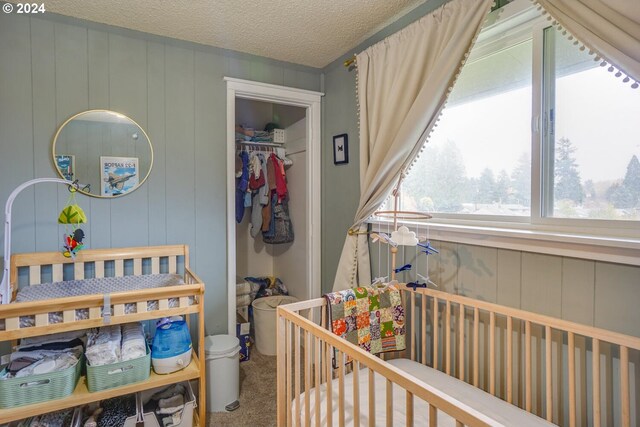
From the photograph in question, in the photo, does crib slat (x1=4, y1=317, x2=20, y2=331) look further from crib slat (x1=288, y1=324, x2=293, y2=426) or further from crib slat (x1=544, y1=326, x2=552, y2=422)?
crib slat (x1=544, y1=326, x2=552, y2=422)

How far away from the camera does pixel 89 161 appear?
2.11 m

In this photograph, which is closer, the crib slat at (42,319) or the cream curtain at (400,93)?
the crib slat at (42,319)

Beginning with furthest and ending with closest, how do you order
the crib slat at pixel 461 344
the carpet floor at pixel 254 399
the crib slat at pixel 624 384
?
the carpet floor at pixel 254 399
the crib slat at pixel 461 344
the crib slat at pixel 624 384

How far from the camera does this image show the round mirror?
6.72 feet

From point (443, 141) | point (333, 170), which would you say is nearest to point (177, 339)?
point (333, 170)

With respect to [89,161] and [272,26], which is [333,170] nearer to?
[272,26]

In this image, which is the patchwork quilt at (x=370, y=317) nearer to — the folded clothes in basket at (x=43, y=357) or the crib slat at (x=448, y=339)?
the crib slat at (x=448, y=339)

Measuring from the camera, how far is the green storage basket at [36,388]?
4.81 feet

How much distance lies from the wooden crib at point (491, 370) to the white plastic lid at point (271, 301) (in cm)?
146

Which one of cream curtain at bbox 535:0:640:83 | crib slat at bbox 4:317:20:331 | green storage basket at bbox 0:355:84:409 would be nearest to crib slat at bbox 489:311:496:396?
cream curtain at bbox 535:0:640:83

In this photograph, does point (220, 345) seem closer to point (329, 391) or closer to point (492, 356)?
point (329, 391)

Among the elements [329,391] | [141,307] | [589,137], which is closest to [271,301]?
[141,307]

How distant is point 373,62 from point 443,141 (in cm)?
68

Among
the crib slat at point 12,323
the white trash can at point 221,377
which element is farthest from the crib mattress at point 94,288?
the white trash can at point 221,377
